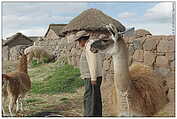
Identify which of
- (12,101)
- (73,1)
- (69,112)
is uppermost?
(73,1)

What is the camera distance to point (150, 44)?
166 inches

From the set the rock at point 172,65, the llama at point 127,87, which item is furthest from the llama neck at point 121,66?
the rock at point 172,65

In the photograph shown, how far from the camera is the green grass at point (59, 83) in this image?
251 inches

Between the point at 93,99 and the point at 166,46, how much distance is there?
114 cm

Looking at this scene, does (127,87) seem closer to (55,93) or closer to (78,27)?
(55,93)

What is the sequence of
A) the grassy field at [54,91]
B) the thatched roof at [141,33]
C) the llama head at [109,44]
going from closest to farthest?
the llama head at [109,44]
the grassy field at [54,91]
the thatched roof at [141,33]

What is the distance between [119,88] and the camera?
10.6 ft

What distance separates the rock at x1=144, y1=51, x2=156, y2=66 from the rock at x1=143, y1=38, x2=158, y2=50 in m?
0.07

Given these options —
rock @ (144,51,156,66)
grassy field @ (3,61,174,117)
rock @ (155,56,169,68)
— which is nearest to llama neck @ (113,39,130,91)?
grassy field @ (3,61,174,117)

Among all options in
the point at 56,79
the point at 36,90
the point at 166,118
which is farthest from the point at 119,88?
the point at 56,79

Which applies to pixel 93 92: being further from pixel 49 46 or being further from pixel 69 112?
pixel 49 46

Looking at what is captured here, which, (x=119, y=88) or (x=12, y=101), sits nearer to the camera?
(x=119, y=88)

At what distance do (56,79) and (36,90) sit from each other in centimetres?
108

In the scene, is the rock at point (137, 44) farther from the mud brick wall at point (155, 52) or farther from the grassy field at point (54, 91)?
the grassy field at point (54, 91)
